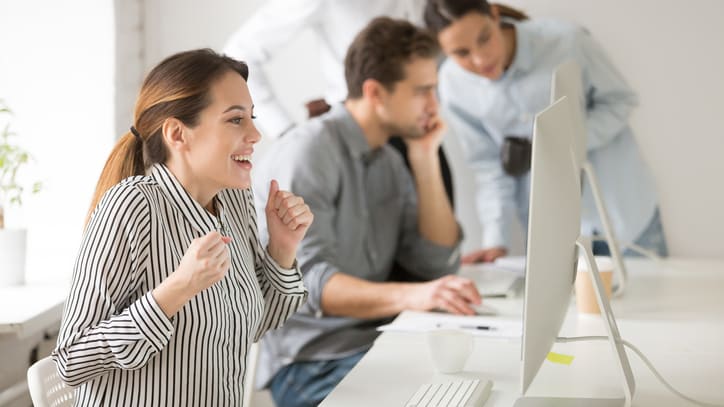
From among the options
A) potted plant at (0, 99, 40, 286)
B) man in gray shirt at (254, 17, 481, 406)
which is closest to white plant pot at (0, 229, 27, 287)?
potted plant at (0, 99, 40, 286)

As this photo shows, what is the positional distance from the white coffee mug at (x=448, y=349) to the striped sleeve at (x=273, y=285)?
0.24 meters

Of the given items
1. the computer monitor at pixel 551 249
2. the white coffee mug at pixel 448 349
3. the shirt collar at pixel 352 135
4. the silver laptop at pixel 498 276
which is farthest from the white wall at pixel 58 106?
the computer monitor at pixel 551 249

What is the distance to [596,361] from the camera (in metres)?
1.62

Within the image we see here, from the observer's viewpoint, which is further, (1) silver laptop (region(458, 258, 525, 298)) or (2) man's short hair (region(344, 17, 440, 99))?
(2) man's short hair (region(344, 17, 440, 99))

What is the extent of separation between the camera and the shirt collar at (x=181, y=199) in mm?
1353

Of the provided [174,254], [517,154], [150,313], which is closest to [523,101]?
[517,154]

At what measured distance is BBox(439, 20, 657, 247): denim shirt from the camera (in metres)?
3.15

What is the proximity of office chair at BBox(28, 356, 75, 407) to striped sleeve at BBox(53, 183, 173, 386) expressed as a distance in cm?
13

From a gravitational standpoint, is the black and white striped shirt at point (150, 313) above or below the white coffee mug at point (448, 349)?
above

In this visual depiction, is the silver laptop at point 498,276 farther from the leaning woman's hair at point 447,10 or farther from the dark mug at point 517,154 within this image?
the leaning woman's hair at point 447,10

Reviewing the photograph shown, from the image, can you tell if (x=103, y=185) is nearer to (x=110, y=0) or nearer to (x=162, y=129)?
(x=162, y=129)

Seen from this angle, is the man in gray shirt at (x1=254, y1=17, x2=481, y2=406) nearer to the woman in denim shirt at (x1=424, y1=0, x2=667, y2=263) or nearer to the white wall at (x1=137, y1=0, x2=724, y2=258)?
the woman in denim shirt at (x1=424, y1=0, x2=667, y2=263)

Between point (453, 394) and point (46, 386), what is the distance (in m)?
0.63

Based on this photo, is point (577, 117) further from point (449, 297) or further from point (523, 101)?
point (523, 101)
